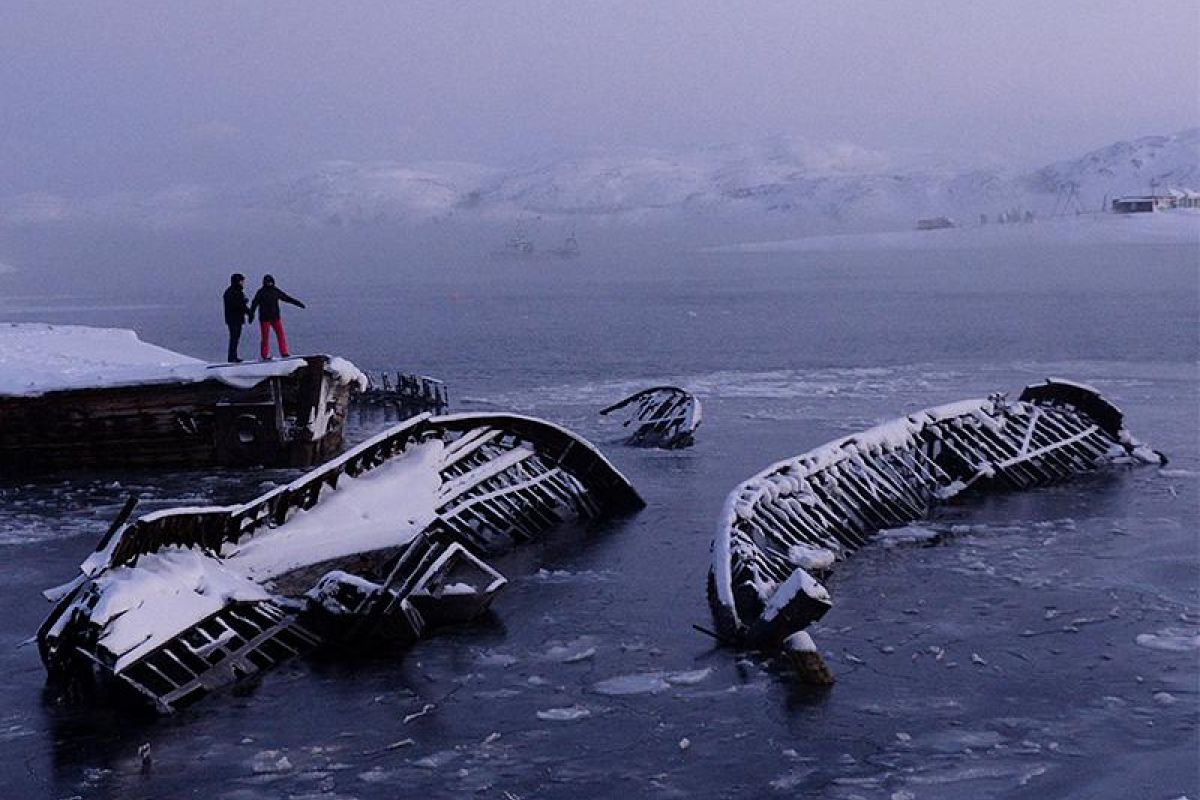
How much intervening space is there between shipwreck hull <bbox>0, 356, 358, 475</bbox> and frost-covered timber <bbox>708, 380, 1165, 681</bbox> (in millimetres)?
11314

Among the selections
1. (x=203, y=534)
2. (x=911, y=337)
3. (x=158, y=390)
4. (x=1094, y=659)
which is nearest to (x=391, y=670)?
(x=203, y=534)

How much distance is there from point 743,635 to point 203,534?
6.45 metres

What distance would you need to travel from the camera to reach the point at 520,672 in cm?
1427

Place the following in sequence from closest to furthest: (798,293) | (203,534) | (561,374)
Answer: (203,534), (561,374), (798,293)

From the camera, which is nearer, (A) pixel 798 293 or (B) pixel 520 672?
(B) pixel 520 672

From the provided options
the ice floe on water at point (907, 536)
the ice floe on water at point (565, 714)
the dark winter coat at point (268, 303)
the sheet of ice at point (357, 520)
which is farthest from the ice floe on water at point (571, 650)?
the dark winter coat at point (268, 303)

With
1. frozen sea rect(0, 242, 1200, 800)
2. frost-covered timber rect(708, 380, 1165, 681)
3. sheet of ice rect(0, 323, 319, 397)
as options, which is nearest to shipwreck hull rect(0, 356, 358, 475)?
sheet of ice rect(0, 323, 319, 397)

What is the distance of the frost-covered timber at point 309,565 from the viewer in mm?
13336

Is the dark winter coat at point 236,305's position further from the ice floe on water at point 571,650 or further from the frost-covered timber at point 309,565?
the ice floe on water at point 571,650

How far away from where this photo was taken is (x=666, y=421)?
3222cm

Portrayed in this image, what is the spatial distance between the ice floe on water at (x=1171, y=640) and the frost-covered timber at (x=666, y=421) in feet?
52.9

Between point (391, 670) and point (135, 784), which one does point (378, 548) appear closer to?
point (391, 670)

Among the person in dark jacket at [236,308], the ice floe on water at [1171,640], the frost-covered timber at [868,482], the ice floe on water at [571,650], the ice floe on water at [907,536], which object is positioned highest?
the person in dark jacket at [236,308]

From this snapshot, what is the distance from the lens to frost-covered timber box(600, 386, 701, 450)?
1228 inches
